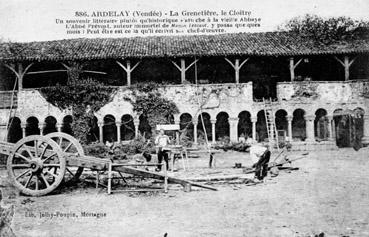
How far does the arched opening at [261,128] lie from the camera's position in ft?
78.1

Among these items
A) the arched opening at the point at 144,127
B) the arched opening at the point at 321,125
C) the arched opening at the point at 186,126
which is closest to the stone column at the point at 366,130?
the arched opening at the point at 321,125

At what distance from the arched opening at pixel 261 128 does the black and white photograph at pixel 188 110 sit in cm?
7

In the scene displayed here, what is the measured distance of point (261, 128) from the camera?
24.0 m

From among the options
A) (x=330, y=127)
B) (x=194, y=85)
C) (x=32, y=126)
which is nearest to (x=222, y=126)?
(x=194, y=85)

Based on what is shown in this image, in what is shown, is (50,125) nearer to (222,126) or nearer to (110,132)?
(110,132)

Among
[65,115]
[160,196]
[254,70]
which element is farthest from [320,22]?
[160,196]

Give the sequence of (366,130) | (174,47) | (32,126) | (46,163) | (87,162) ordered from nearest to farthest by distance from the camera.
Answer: (87,162) < (46,163) < (366,130) < (174,47) < (32,126)

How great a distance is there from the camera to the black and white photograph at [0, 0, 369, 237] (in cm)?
962

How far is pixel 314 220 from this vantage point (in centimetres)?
736

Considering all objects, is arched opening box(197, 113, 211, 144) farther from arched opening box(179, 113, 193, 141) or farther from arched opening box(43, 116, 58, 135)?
arched opening box(43, 116, 58, 135)

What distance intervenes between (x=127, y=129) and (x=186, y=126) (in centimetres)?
409

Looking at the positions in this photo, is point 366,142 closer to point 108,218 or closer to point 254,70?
point 254,70

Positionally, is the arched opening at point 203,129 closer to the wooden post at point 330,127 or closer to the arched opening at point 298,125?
the arched opening at point 298,125

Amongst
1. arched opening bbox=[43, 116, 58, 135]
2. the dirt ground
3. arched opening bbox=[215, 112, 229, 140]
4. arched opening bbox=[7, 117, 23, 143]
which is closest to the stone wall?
arched opening bbox=[215, 112, 229, 140]
